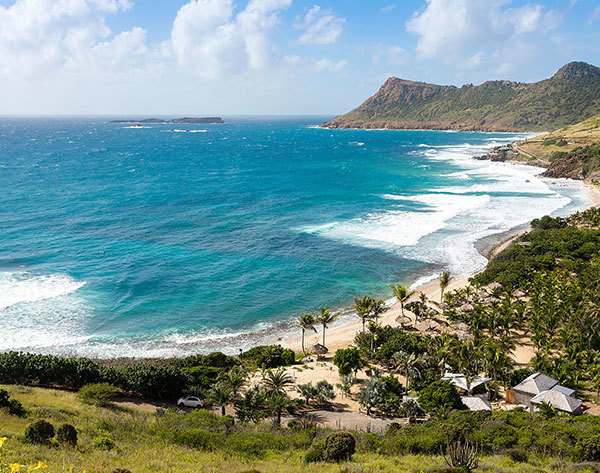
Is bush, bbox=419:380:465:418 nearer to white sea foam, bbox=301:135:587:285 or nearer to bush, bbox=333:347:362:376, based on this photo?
bush, bbox=333:347:362:376

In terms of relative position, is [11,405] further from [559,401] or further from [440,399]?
[559,401]

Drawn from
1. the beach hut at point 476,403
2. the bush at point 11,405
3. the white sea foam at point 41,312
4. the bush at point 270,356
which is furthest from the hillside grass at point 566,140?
the bush at point 11,405

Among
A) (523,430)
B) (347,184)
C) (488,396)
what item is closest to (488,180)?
(347,184)

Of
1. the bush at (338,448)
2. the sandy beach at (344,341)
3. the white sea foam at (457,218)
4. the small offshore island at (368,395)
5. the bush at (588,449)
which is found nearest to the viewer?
the small offshore island at (368,395)

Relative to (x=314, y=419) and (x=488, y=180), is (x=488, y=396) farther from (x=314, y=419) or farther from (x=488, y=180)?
(x=488, y=180)

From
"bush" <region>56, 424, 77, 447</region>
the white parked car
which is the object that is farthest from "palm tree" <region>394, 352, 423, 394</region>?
"bush" <region>56, 424, 77, 447</region>

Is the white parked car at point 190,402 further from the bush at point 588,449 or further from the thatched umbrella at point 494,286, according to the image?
the thatched umbrella at point 494,286
